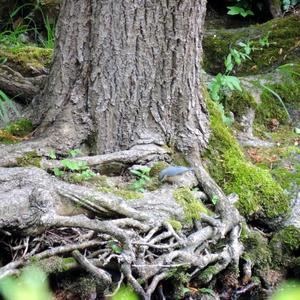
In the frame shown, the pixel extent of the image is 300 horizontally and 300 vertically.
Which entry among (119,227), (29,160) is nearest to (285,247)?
(119,227)

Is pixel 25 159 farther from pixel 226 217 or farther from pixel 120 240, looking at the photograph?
pixel 226 217

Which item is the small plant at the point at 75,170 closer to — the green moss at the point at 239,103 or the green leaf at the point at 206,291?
the green leaf at the point at 206,291

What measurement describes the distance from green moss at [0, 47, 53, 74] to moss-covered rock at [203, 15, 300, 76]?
1.90 metres

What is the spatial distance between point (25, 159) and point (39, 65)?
1610 mm

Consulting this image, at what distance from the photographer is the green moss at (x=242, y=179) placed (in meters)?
3.33

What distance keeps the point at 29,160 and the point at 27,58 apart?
1747mm

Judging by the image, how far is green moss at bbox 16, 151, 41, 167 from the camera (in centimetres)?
286

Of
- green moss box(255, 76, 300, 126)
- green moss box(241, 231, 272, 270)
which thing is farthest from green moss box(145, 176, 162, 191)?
green moss box(255, 76, 300, 126)

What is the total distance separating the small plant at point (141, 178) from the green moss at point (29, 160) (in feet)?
1.88

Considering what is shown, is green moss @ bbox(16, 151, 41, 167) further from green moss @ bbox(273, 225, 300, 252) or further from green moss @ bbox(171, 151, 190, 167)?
green moss @ bbox(273, 225, 300, 252)

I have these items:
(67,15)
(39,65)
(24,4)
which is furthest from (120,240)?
(24,4)

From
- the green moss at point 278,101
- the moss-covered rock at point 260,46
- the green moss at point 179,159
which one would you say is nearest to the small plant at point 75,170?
the green moss at point 179,159

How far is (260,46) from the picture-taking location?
216 inches

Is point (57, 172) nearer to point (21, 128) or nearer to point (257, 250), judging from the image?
point (21, 128)
